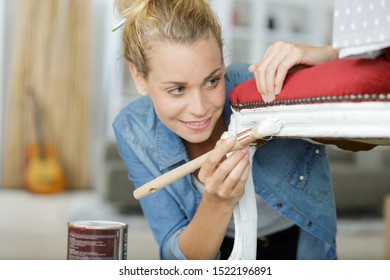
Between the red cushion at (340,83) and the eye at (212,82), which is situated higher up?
the red cushion at (340,83)

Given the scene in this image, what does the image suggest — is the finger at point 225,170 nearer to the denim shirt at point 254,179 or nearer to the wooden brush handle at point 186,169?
the wooden brush handle at point 186,169

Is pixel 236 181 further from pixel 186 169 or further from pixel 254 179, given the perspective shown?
pixel 254 179

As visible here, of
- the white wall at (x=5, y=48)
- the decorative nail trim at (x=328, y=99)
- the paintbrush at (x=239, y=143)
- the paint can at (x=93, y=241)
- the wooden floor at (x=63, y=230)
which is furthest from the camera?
the white wall at (x=5, y=48)

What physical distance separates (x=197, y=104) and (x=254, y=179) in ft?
0.64

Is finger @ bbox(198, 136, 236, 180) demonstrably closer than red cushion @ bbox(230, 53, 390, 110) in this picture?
No

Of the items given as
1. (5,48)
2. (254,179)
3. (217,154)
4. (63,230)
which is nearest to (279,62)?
(217,154)

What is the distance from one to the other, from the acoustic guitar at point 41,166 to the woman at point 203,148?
3.37 meters

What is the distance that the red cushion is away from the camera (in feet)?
2.07

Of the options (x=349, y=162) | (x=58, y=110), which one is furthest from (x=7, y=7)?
(x=349, y=162)

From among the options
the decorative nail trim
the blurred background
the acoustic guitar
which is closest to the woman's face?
the decorative nail trim

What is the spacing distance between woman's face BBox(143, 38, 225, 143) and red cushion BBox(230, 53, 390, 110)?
157 mm

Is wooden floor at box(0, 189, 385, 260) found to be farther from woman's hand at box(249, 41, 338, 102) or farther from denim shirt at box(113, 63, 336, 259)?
woman's hand at box(249, 41, 338, 102)

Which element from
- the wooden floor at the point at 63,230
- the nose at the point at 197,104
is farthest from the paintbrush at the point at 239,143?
the wooden floor at the point at 63,230

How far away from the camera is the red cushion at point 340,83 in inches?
24.9
